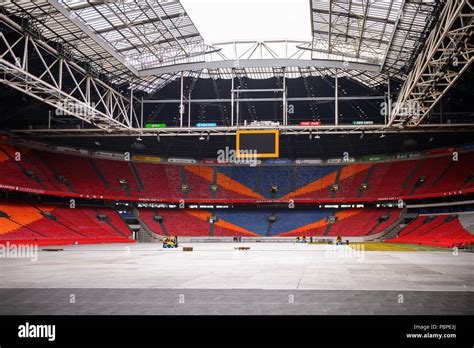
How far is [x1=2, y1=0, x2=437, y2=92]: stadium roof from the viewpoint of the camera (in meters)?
31.7

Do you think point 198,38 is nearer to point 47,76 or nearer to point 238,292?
point 47,76

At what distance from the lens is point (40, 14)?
101ft

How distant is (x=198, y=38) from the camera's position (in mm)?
42375

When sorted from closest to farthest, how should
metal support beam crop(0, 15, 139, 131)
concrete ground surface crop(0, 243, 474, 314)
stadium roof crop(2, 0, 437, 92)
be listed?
1. concrete ground surface crop(0, 243, 474, 314)
2. metal support beam crop(0, 15, 139, 131)
3. stadium roof crop(2, 0, 437, 92)

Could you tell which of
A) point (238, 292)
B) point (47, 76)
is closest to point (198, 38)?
point (47, 76)

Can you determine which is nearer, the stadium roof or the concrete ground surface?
the concrete ground surface

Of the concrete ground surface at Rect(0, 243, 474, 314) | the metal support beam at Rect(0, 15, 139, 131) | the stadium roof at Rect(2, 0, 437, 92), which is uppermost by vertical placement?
the stadium roof at Rect(2, 0, 437, 92)

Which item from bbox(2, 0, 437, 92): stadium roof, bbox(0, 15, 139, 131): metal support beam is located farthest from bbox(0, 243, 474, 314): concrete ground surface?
bbox(2, 0, 437, 92): stadium roof

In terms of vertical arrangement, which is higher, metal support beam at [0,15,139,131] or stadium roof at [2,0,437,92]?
stadium roof at [2,0,437,92]

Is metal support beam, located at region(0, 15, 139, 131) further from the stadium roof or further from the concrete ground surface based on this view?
the concrete ground surface

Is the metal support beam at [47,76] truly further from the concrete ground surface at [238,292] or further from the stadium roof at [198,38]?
the concrete ground surface at [238,292]

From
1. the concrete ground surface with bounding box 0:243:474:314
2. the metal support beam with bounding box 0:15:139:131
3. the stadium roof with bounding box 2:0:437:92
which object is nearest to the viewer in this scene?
the concrete ground surface with bounding box 0:243:474:314
